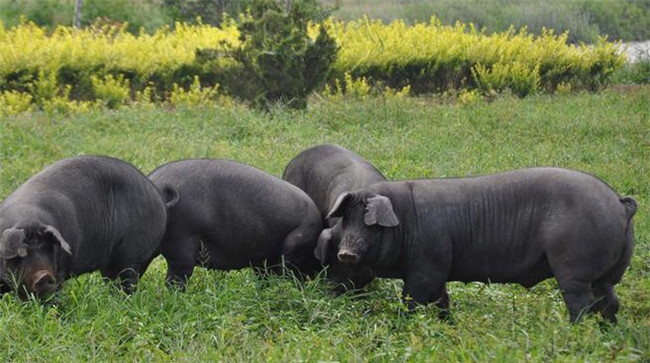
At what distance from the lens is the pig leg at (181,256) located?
292 inches

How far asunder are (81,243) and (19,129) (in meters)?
6.42

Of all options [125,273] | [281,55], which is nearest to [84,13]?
[281,55]

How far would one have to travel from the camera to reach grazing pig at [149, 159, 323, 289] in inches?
293

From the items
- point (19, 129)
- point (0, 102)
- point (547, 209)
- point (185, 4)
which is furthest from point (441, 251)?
point (185, 4)

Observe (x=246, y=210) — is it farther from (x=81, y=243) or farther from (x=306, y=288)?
(x=81, y=243)

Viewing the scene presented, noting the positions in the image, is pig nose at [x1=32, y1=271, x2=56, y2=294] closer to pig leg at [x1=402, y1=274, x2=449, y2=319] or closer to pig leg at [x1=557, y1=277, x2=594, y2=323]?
pig leg at [x1=402, y1=274, x2=449, y2=319]

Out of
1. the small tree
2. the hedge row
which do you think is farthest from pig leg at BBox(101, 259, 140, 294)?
the small tree

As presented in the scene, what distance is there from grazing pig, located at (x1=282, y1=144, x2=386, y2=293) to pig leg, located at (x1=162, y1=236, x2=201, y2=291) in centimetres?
83

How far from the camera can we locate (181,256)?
24.3 feet

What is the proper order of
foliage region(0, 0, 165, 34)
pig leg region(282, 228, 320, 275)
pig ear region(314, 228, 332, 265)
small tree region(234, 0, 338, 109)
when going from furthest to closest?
foliage region(0, 0, 165, 34) < small tree region(234, 0, 338, 109) < pig leg region(282, 228, 320, 275) < pig ear region(314, 228, 332, 265)

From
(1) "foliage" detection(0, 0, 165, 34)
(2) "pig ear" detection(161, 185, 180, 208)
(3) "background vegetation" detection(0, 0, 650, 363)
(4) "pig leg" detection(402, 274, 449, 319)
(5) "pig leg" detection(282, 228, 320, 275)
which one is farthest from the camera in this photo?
(1) "foliage" detection(0, 0, 165, 34)

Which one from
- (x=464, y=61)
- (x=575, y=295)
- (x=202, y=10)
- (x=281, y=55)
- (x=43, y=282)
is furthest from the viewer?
(x=202, y=10)

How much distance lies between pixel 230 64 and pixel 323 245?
337 inches

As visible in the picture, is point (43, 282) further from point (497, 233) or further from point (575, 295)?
point (575, 295)
